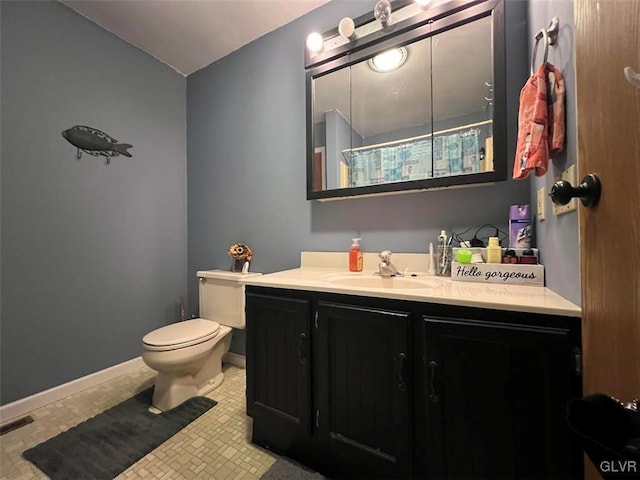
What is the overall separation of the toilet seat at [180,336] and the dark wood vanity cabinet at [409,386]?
1.53 feet

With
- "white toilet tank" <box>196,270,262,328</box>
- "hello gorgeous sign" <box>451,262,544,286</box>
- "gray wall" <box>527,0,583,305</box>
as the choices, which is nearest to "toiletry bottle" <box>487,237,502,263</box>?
"hello gorgeous sign" <box>451,262,544,286</box>

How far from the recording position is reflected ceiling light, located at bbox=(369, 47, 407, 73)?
1.35 meters

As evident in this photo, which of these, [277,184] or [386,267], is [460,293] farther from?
[277,184]

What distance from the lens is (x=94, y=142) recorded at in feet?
5.70

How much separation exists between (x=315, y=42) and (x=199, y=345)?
75.5 inches

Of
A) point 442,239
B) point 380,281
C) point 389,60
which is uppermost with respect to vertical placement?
point 389,60

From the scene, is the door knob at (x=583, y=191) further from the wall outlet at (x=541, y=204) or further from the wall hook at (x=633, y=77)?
the wall outlet at (x=541, y=204)

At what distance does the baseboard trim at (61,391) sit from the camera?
4.50 feet

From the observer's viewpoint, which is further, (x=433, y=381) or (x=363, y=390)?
(x=363, y=390)

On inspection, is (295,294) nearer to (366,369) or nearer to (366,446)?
(366,369)

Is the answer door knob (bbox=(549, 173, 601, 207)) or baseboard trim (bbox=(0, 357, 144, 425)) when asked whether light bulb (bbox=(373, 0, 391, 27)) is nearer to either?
door knob (bbox=(549, 173, 601, 207))

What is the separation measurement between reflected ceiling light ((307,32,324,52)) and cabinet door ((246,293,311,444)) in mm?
1484

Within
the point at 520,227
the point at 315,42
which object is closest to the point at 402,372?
the point at 520,227

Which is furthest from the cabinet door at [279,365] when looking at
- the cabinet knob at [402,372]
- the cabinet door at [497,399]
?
the cabinet door at [497,399]
